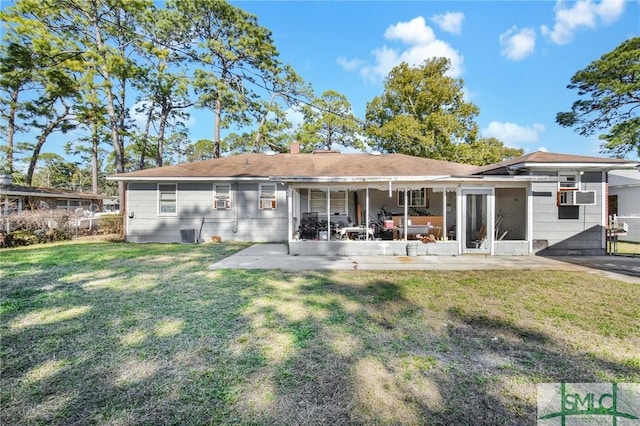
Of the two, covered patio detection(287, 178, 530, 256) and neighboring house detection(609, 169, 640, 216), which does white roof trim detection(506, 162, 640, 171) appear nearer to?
covered patio detection(287, 178, 530, 256)

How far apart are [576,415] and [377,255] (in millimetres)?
6742

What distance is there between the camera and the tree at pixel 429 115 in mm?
20922

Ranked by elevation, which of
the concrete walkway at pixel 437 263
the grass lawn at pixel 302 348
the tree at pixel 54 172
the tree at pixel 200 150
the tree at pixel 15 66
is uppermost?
the tree at pixel 200 150

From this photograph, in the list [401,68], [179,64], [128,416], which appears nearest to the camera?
[128,416]

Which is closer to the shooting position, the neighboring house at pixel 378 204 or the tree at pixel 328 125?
the neighboring house at pixel 378 204

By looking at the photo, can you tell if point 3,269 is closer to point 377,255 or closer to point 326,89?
point 377,255

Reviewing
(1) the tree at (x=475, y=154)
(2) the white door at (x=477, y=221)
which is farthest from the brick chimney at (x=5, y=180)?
(1) the tree at (x=475, y=154)

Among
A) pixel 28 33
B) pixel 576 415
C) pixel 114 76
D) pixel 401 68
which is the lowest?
pixel 576 415

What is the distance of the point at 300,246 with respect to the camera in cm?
908

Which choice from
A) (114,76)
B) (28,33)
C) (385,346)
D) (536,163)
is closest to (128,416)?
(385,346)

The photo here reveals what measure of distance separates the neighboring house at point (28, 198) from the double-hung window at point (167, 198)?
5671 mm

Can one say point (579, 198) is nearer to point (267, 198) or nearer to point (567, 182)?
point (567, 182)

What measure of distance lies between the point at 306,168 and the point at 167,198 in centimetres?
605

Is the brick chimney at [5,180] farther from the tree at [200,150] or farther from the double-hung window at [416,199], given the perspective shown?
the tree at [200,150]
